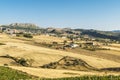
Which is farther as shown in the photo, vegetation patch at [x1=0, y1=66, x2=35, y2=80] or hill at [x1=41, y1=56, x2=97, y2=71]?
hill at [x1=41, y1=56, x2=97, y2=71]

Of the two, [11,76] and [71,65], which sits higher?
[11,76]

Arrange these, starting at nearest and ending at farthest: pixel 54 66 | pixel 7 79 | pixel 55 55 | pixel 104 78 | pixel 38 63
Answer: pixel 104 78, pixel 7 79, pixel 54 66, pixel 38 63, pixel 55 55

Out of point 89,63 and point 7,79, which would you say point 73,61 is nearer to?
point 89,63

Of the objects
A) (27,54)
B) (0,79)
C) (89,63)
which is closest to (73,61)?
(89,63)

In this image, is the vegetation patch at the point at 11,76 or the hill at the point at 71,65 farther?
the hill at the point at 71,65

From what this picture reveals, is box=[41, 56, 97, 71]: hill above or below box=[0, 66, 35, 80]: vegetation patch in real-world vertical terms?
below

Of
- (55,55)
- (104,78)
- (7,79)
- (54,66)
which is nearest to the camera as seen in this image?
(104,78)

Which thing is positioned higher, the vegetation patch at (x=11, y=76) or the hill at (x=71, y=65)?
the vegetation patch at (x=11, y=76)

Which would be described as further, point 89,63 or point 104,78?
point 89,63

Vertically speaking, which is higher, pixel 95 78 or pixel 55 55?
pixel 95 78

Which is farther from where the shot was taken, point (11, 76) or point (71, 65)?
point (71, 65)
